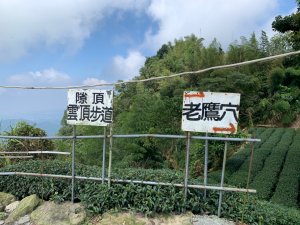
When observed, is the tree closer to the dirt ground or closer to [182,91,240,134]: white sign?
the dirt ground

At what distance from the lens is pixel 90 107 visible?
4207 millimetres

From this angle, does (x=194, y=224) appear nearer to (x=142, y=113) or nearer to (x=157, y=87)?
(x=142, y=113)

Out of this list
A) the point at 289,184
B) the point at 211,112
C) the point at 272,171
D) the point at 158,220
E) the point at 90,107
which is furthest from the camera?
the point at 272,171

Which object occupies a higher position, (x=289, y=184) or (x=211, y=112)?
(x=211, y=112)

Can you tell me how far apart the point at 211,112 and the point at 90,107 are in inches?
54.6

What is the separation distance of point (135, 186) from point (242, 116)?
1604 centimetres

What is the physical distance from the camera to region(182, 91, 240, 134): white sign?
12.1ft

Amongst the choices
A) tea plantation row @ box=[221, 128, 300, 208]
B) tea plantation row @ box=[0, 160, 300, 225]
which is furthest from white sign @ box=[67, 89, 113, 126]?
tea plantation row @ box=[221, 128, 300, 208]

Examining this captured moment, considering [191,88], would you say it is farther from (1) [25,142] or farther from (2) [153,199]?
(2) [153,199]

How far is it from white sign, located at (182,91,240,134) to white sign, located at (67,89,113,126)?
35.3 inches

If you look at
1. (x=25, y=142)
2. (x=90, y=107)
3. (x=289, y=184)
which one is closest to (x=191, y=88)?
(x=289, y=184)

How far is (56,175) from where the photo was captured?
4.48 meters

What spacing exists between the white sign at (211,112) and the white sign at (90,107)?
90 centimetres

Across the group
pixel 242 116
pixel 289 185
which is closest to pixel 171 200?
pixel 289 185
